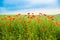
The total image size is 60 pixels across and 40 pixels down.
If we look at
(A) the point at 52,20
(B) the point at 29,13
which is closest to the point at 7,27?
(B) the point at 29,13

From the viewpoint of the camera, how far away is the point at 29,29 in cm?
841

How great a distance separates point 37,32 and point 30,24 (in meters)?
0.36

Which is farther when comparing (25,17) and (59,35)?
(25,17)

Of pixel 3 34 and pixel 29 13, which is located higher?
pixel 29 13

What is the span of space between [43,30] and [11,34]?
1.07m

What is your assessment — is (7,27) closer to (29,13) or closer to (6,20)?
(6,20)

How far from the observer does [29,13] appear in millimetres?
8805

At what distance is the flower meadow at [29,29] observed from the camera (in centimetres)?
841

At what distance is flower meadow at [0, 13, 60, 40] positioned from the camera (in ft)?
27.6

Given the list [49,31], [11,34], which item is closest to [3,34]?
[11,34]

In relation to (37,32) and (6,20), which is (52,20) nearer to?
(37,32)

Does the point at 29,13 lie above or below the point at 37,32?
above

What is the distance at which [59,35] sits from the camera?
8445 mm

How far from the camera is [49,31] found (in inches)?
336
